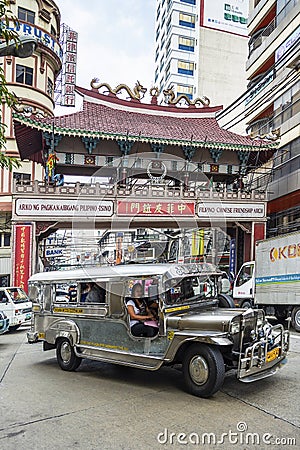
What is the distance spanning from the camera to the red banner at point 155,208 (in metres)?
20.6

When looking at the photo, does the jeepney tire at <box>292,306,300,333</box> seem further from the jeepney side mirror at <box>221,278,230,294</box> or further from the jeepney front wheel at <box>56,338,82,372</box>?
the jeepney front wheel at <box>56,338,82,372</box>

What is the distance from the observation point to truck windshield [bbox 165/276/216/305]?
705cm

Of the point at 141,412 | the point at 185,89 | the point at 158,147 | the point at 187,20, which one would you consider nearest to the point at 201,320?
the point at 141,412

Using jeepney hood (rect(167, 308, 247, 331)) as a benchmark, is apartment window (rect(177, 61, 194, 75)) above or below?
above

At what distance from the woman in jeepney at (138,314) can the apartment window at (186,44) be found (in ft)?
227

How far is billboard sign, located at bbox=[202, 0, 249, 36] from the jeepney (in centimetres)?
6493

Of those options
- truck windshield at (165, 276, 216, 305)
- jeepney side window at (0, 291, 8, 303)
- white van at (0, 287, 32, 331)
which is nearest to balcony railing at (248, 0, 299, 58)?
white van at (0, 287, 32, 331)

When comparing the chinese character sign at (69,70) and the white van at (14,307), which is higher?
the chinese character sign at (69,70)

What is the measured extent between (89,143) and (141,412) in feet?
58.5

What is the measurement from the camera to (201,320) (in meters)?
6.51

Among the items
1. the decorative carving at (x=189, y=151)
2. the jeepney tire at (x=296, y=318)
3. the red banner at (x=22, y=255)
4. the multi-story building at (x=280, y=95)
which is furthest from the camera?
the multi-story building at (x=280, y=95)

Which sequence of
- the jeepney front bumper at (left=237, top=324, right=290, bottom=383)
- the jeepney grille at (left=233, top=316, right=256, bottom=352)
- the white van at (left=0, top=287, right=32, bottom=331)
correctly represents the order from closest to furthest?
the jeepney front bumper at (left=237, top=324, right=290, bottom=383) → the jeepney grille at (left=233, top=316, right=256, bottom=352) → the white van at (left=0, top=287, right=32, bottom=331)

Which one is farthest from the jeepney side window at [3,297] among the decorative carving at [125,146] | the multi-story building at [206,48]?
the multi-story building at [206,48]

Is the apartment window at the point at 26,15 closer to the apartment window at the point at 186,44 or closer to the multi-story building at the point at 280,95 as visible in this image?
the multi-story building at the point at 280,95
